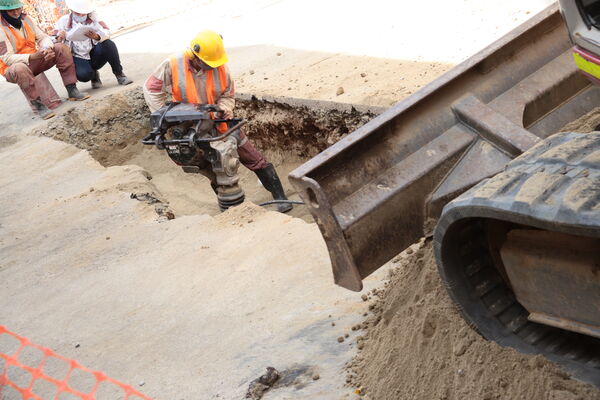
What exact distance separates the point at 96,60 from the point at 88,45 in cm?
22

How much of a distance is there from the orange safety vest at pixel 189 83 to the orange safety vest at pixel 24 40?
401 centimetres

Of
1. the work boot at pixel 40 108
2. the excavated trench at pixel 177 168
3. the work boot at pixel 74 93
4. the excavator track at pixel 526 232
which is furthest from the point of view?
the work boot at pixel 74 93

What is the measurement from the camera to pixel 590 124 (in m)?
3.72

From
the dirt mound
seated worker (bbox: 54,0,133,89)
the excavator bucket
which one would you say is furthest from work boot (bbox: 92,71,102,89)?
the excavator bucket

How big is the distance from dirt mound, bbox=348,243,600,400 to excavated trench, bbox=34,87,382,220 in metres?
3.33

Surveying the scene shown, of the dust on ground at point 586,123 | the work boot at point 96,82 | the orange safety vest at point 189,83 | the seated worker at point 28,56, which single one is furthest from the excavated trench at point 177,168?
the dust on ground at point 586,123

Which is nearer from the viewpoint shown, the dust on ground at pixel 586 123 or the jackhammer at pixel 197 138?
the dust on ground at pixel 586 123

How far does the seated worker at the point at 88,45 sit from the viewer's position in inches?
404

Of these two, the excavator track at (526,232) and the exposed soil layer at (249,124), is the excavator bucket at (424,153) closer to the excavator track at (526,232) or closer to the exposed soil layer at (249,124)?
the excavator track at (526,232)

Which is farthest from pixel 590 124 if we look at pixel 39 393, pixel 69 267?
pixel 69 267

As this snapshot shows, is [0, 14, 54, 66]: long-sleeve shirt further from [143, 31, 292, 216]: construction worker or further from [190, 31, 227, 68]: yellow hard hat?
[190, 31, 227, 68]: yellow hard hat

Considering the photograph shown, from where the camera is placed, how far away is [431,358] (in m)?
3.22

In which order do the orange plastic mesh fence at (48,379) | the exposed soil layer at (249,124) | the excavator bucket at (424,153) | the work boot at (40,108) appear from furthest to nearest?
1. the work boot at (40,108)
2. the exposed soil layer at (249,124)
3. the orange plastic mesh fence at (48,379)
4. the excavator bucket at (424,153)

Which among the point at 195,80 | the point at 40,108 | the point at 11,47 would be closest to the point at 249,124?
the point at 195,80
